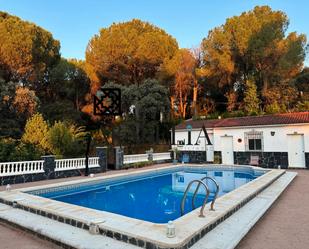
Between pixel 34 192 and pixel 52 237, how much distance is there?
210 inches

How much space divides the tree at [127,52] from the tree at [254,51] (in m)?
5.12

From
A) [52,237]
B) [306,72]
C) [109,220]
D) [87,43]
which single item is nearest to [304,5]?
[306,72]

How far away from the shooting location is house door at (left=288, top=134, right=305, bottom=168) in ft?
53.1

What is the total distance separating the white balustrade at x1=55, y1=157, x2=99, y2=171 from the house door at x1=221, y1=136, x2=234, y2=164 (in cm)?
967

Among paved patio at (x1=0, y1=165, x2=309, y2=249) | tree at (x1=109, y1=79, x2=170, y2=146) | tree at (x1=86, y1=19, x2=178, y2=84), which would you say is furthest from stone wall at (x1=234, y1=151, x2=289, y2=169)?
tree at (x1=86, y1=19, x2=178, y2=84)

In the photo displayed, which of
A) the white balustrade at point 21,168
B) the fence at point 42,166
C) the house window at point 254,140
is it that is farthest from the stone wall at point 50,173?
the house window at point 254,140

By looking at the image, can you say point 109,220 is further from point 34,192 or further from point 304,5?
point 304,5

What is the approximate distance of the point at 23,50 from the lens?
23281 millimetres

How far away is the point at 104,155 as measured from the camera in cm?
1581

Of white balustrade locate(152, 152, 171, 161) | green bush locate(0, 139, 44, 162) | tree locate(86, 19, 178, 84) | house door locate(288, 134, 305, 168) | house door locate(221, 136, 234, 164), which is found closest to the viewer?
green bush locate(0, 139, 44, 162)

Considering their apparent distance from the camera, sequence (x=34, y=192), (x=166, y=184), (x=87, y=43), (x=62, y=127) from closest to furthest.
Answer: (x=34, y=192) < (x=166, y=184) < (x=62, y=127) < (x=87, y=43)

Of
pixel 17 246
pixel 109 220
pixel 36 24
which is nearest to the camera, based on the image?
pixel 17 246

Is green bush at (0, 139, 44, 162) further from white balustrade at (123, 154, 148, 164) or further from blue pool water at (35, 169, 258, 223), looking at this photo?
white balustrade at (123, 154, 148, 164)

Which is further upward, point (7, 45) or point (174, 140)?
point (7, 45)
